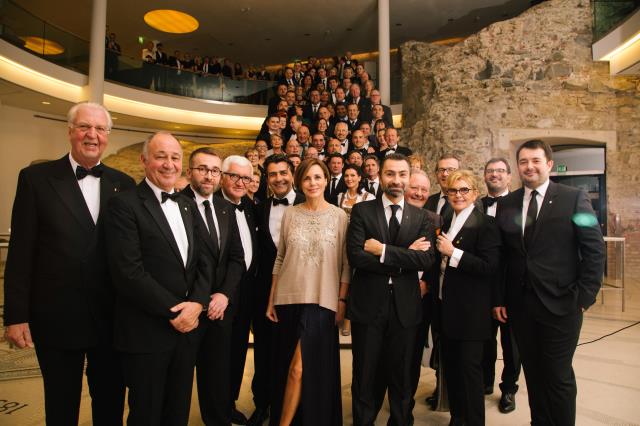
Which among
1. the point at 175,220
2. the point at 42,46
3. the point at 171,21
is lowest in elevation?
the point at 175,220

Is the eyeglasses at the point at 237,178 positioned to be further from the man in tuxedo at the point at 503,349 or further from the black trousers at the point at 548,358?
the black trousers at the point at 548,358

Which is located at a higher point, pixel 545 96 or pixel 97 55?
pixel 97 55

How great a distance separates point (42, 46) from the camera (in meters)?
9.28

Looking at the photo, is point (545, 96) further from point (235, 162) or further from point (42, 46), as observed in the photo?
point (42, 46)

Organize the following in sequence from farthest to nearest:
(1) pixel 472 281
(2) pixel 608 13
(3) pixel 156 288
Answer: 1. (2) pixel 608 13
2. (1) pixel 472 281
3. (3) pixel 156 288

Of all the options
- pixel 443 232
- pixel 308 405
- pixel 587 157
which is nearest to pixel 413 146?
pixel 587 157

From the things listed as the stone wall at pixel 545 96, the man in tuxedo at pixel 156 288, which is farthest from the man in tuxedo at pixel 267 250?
the stone wall at pixel 545 96

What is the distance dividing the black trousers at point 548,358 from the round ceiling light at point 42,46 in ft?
35.5

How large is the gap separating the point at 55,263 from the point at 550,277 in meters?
2.63

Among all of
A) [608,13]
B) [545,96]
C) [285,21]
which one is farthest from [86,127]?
[285,21]

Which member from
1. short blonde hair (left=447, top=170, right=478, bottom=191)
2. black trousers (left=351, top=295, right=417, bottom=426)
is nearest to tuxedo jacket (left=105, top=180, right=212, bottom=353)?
black trousers (left=351, top=295, right=417, bottom=426)

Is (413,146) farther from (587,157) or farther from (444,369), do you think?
(444,369)

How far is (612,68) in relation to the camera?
8.59 metres

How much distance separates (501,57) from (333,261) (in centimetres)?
858
